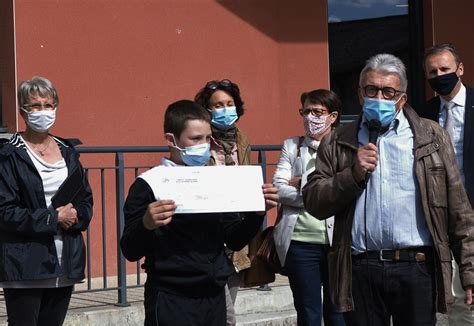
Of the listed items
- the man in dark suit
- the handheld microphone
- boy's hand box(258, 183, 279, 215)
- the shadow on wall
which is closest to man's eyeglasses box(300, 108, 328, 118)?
the man in dark suit

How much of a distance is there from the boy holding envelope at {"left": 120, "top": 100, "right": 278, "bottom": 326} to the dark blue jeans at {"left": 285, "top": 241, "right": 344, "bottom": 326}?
4.79ft

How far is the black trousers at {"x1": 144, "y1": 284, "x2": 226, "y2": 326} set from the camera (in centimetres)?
442

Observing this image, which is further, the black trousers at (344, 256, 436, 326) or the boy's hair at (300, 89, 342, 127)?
the boy's hair at (300, 89, 342, 127)

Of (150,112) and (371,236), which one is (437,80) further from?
(150,112)

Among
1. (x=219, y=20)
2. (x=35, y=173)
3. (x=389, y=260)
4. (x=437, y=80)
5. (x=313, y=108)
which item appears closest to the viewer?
(x=389, y=260)

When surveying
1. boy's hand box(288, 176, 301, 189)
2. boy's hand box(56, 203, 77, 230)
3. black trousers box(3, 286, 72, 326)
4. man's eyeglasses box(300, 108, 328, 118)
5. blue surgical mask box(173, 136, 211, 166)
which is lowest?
black trousers box(3, 286, 72, 326)

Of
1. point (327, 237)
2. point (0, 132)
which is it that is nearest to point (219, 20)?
point (0, 132)

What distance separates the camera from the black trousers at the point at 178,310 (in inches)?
174

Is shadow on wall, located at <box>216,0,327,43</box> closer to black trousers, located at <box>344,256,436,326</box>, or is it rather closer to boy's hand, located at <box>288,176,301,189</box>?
boy's hand, located at <box>288,176,301,189</box>

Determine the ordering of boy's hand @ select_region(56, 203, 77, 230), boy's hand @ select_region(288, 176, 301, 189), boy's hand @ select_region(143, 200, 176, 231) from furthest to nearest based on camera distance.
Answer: boy's hand @ select_region(288, 176, 301, 189), boy's hand @ select_region(56, 203, 77, 230), boy's hand @ select_region(143, 200, 176, 231)

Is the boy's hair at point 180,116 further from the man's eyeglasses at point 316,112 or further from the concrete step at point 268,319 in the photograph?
the concrete step at point 268,319

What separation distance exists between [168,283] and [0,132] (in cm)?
440

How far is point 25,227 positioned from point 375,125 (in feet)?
6.28

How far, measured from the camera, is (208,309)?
4.51 m
